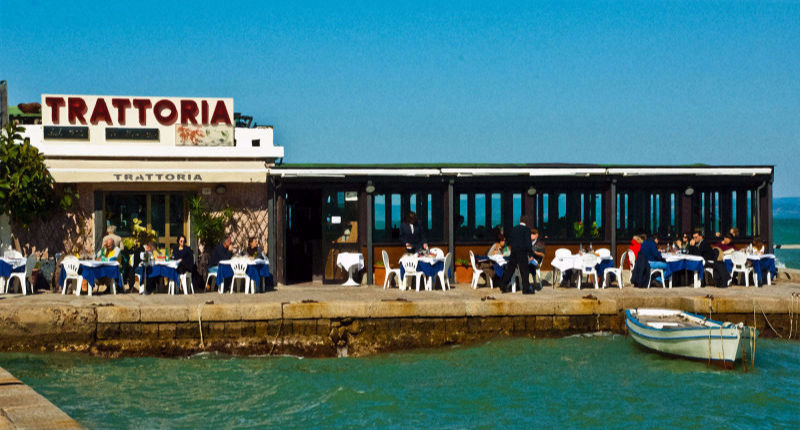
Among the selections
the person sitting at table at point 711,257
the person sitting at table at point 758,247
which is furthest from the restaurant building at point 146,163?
the person sitting at table at point 758,247

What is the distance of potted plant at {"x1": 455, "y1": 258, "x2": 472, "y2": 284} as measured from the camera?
20641 millimetres

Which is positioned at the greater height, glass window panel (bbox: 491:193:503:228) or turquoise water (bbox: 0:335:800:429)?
glass window panel (bbox: 491:193:503:228)

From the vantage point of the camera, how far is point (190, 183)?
2031 centimetres

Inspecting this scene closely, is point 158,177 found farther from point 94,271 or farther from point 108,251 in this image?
point 94,271

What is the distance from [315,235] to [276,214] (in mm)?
1456

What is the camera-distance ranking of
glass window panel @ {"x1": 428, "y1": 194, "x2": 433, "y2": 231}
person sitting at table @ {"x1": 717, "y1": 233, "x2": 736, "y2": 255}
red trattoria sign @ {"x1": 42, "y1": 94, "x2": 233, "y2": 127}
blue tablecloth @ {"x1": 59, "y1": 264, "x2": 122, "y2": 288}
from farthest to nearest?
glass window panel @ {"x1": 428, "y1": 194, "x2": 433, "y2": 231}
person sitting at table @ {"x1": 717, "y1": 233, "x2": 736, "y2": 255}
red trattoria sign @ {"x1": 42, "y1": 94, "x2": 233, "y2": 127}
blue tablecloth @ {"x1": 59, "y1": 264, "x2": 122, "y2": 288}

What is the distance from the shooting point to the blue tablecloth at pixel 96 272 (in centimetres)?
1758

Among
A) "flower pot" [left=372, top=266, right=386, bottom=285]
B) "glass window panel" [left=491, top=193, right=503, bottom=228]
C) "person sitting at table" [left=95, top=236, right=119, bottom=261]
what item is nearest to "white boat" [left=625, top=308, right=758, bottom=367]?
"glass window panel" [left=491, top=193, right=503, bottom=228]

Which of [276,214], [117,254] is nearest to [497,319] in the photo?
[276,214]

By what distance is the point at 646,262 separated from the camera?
19.1 meters

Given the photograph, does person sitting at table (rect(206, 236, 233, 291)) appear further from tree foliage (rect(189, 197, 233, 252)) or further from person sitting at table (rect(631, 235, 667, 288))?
person sitting at table (rect(631, 235, 667, 288))

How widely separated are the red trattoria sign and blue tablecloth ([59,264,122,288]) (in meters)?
3.82

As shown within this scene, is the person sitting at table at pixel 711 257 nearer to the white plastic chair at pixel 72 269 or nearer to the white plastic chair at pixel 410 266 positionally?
the white plastic chair at pixel 410 266

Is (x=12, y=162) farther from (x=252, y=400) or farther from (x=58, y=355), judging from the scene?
(x=252, y=400)
